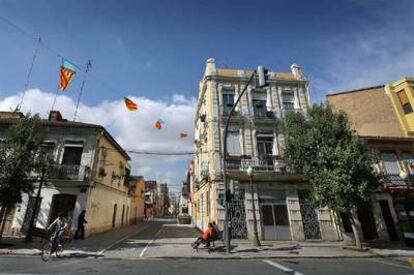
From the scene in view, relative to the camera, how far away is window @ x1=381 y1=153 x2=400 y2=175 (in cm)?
1814

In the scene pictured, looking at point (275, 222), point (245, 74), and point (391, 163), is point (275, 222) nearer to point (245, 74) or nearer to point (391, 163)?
point (391, 163)

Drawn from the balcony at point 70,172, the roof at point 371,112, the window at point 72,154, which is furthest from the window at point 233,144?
the window at point 72,154

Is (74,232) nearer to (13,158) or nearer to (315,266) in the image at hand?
(13,158)

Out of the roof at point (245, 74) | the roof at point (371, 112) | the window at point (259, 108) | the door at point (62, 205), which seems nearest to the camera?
the door at point (62, 205)

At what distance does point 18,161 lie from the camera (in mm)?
12328

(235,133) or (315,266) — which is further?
(235,133)

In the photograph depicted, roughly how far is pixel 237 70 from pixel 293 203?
429 inches

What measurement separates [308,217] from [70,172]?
52.5 feet

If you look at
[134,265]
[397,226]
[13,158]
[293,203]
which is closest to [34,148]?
[13,158]

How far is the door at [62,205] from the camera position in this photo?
1644 cm

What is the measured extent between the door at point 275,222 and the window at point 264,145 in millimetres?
3729

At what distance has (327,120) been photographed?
14719 mm

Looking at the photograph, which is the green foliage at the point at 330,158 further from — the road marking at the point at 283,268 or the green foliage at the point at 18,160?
the green foliage at the point at 18,160

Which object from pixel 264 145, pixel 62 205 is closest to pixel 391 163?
pixel 264 145
